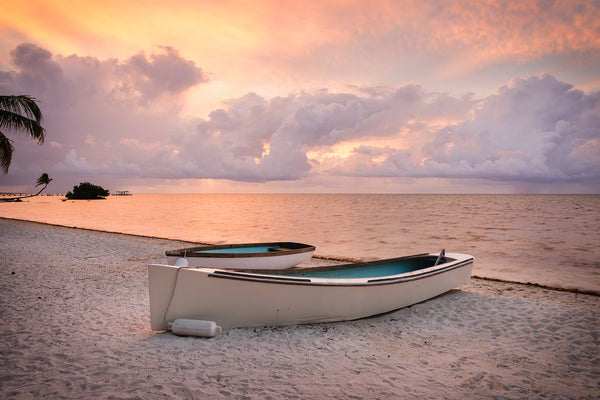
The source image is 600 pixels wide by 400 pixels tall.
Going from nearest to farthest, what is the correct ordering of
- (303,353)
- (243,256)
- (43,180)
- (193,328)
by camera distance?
1. (303,353)
2. (193,328)
3. (243,256)
4. (43,180)

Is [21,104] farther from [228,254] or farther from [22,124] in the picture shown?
[228,254]

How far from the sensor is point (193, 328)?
5.51 m

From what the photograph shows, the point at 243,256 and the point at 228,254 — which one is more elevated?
the point at 228,254

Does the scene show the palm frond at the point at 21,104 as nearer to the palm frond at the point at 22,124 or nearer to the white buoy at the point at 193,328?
the palm frond at the point at 22,124

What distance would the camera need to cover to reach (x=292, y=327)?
20.4ft

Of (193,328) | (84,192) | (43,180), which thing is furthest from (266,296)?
(84,192)

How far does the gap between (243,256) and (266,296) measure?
4.07 metres

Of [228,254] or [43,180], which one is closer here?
[228,254]

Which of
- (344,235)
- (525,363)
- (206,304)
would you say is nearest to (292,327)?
(206,304)

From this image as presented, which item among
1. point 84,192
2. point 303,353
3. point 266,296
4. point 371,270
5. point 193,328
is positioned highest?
point 84,192

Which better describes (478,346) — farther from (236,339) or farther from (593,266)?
(593,266)

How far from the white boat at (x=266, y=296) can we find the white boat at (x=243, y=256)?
277cm

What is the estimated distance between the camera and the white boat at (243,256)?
31.1 ft

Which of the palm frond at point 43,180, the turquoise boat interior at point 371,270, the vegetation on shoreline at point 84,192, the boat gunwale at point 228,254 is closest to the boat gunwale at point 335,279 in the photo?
the turquoise boat interior at point 371,270
